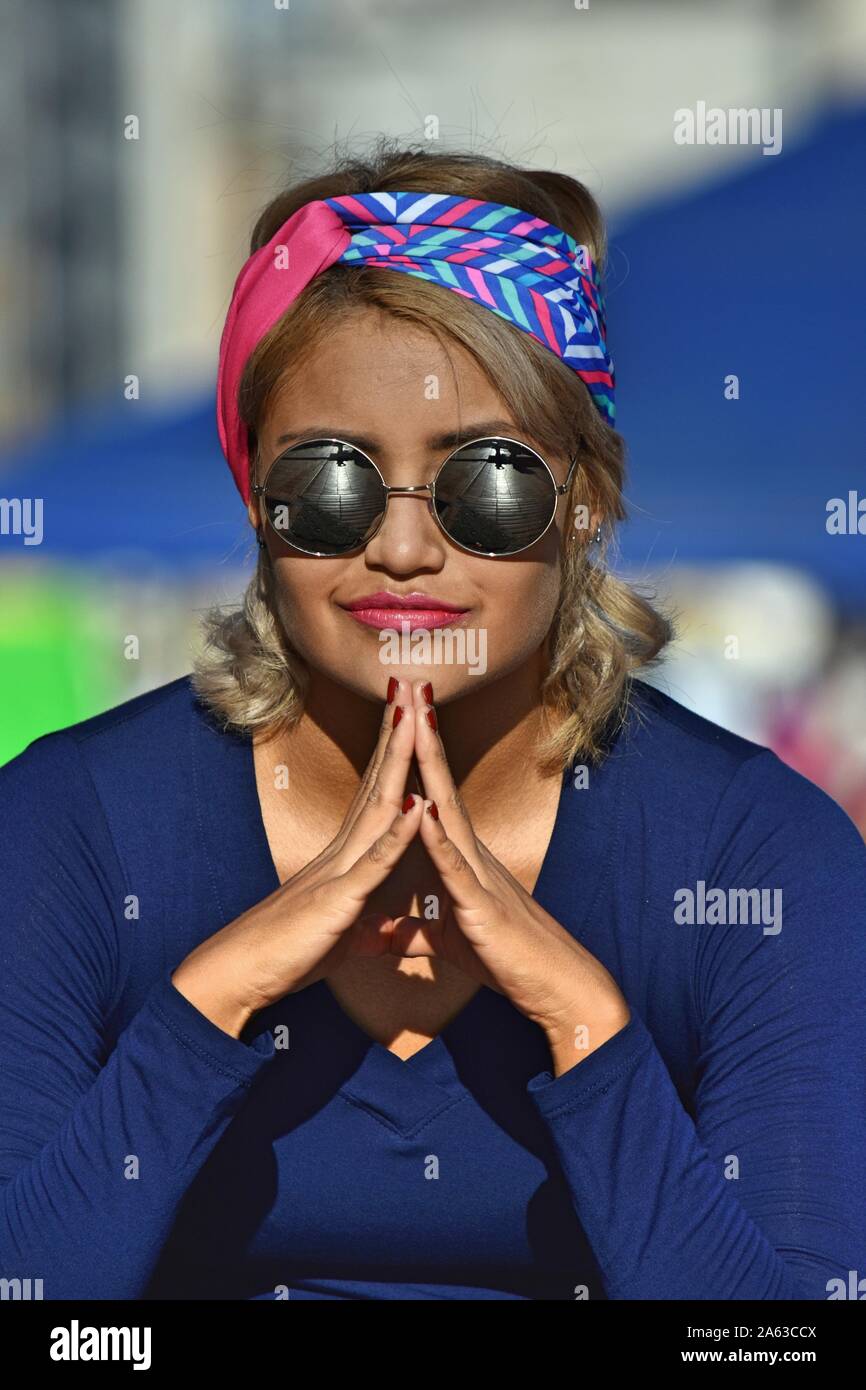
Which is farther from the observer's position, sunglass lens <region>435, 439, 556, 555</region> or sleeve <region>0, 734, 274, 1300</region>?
sunglass lens <region>435, 439, 556, 555</region>

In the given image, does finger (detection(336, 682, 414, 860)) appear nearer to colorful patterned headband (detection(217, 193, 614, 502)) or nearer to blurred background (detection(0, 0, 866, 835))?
colorful patterned headband (detection(217, 193, 614, 502))

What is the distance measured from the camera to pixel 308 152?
8.79 ft

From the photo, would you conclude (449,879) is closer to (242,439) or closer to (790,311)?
(242,439)

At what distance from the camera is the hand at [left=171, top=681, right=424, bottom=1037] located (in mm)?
1936

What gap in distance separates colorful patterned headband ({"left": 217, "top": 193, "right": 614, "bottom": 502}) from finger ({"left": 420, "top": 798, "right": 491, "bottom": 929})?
0.65m

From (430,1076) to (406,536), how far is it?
69 cm

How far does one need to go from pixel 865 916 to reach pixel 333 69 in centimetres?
1441

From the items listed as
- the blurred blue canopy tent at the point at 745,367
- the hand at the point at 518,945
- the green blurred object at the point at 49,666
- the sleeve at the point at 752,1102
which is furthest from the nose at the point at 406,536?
the green blurred object at the point at 49,666

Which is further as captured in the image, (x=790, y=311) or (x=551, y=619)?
(x=790, y=311)

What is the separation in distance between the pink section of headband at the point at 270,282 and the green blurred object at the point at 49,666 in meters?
2.69

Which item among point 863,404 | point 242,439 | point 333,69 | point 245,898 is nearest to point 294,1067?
point 245,898

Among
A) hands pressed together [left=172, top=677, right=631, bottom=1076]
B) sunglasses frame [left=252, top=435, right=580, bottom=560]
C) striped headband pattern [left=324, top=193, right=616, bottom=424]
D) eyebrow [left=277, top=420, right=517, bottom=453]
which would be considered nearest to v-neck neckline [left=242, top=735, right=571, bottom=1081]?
hands pressed together [left=172, top=677, right=631, bottom=1076]

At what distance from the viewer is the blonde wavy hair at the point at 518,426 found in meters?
2.09

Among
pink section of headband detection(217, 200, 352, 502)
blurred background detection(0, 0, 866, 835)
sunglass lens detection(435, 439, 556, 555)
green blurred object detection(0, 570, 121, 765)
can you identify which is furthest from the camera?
green blurred object detection(0, 570, 121, 765)
